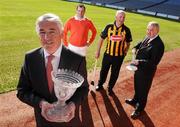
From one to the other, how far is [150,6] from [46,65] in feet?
137

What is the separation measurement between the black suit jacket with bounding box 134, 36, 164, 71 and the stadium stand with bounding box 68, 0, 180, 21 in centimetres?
2980

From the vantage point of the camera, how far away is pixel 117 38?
365 inches

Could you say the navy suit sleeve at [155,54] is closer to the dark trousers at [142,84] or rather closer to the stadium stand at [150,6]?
the dark trousers at [142,84]

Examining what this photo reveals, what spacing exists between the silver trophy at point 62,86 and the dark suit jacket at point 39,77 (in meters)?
0.34

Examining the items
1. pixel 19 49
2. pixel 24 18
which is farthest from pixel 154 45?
pixel 24 18

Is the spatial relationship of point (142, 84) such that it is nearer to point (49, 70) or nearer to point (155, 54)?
point (155, 54)

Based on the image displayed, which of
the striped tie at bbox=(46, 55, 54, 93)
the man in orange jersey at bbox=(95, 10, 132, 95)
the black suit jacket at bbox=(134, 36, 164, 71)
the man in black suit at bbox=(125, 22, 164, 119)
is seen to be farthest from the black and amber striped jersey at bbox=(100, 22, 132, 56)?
the striped tie at bbox=(46, 55, 54, 93)

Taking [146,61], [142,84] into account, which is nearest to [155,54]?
[146,61]

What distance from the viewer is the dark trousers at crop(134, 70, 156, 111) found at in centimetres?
830

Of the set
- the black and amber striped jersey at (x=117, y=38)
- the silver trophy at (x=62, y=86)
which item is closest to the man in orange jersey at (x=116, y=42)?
the black and amber striped jersey at (x=117, y=38)

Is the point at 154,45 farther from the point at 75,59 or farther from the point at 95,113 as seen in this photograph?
the point at 75,59

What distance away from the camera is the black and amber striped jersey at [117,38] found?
9273 mm

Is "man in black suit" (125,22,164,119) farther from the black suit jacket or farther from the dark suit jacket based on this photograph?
the dark suit jacket

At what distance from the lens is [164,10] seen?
41562 millimetres
